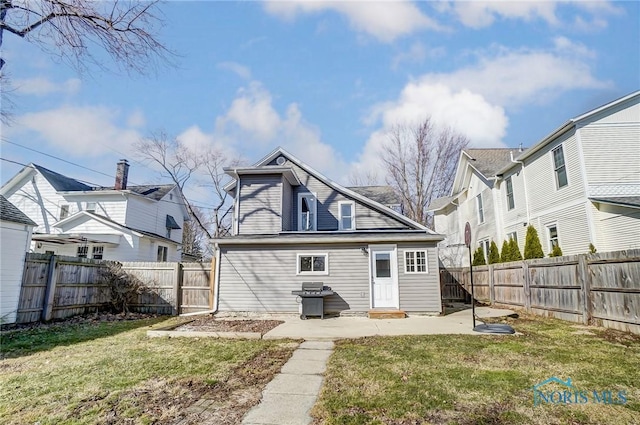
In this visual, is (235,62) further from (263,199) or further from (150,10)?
(263,199)

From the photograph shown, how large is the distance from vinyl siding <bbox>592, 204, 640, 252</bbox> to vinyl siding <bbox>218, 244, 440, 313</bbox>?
6.45 metres

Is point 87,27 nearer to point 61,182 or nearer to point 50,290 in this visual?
point 50,290

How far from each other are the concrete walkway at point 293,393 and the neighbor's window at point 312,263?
542 centimetres

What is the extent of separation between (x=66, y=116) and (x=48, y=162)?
8684 millimetres

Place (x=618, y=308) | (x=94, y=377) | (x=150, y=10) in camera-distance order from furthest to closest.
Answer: (x=618, y=308) < (x=150, y=10) < (x=94, y=377)

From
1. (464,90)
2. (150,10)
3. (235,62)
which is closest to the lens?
(150,10)

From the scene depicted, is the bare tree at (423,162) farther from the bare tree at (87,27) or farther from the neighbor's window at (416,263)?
the bare tree at (87,27)

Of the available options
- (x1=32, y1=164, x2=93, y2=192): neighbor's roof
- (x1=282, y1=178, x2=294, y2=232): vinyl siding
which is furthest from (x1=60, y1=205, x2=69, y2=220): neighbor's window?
(x1=282, y1=178, x2=294, y2=232): vinyl siding

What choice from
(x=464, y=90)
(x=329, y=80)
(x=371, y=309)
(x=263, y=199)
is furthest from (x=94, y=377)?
(x=464, y=90)

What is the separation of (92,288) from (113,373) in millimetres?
8284

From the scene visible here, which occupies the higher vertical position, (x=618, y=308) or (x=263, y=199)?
(x=263, y=199)

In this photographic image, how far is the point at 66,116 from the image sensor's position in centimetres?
1124

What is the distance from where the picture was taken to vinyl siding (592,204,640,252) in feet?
35.4

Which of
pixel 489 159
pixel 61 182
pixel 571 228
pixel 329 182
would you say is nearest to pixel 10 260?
pixel 329 182
